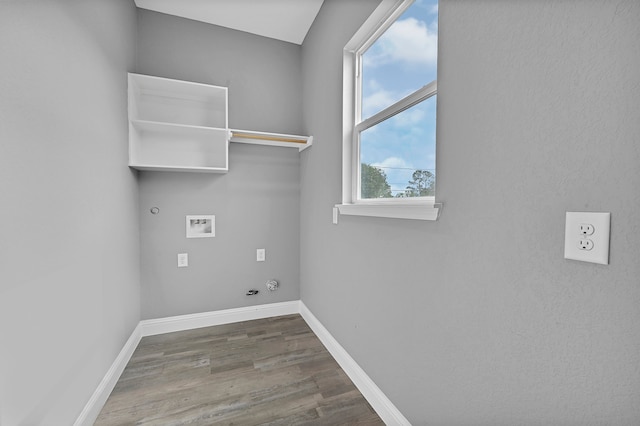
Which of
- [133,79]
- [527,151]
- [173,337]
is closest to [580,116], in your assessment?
[527,151]

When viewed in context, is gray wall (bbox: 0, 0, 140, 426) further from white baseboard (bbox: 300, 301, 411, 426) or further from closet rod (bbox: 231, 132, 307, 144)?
white baseboard (bbox: 300, 301, 411, 426)

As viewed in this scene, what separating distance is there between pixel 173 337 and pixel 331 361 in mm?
1330

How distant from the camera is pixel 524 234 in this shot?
0.75 m

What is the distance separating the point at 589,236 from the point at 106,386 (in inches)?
86.6

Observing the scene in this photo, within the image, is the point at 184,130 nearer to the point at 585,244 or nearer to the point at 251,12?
the point at 251,12

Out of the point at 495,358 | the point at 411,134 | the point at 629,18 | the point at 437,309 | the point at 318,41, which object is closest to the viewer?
the point at 629,18

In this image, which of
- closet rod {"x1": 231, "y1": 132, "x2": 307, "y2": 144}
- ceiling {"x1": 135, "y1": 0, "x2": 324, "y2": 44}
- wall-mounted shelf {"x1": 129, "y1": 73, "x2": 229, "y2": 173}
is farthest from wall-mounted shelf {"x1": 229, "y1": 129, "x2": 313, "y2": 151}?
ceiling {"x1": 135, "y1": 0, "x2": 324, "y2": 44}

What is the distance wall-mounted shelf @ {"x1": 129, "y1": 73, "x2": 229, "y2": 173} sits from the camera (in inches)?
82.0

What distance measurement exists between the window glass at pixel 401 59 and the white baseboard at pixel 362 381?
1543 millimetres

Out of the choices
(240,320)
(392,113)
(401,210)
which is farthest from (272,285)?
(392,113)

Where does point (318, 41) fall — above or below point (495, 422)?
above

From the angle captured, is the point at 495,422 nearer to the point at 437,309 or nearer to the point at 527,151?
the point at 437,309

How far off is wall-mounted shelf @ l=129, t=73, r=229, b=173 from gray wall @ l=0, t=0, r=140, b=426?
1.32 feet

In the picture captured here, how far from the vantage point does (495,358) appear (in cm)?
84
